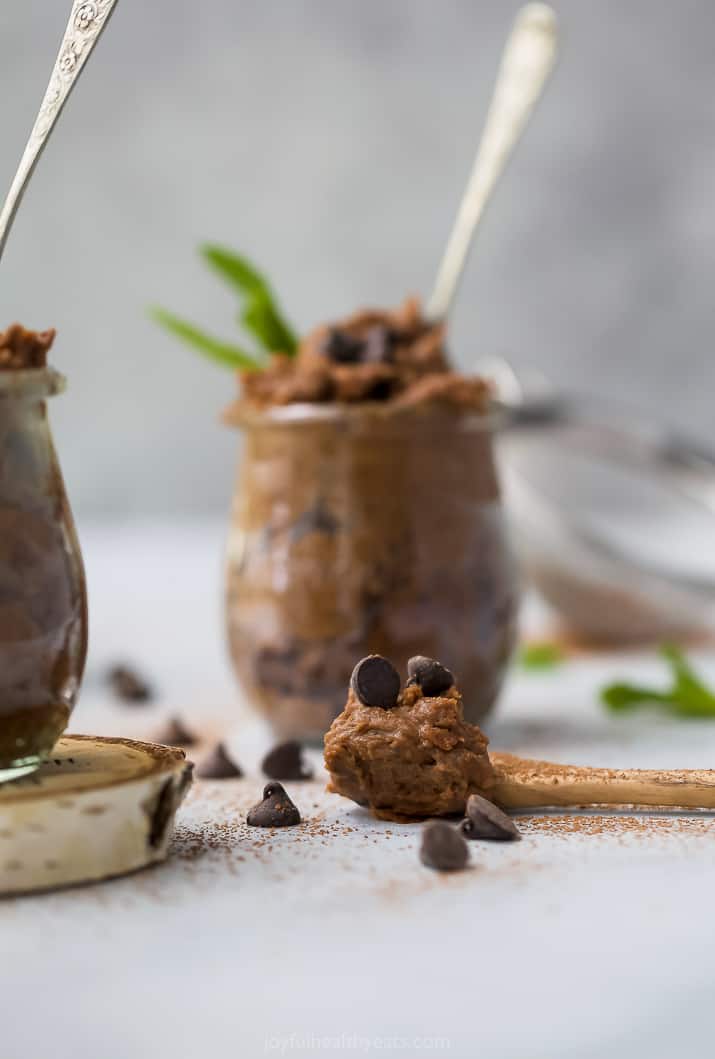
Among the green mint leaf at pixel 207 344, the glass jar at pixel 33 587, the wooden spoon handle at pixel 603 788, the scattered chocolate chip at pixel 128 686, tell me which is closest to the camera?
the glass jar at pixel 33 587

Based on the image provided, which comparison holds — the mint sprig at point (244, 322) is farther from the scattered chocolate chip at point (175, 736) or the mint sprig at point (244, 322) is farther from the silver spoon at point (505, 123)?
the scattered chocolate chip at point (175, 736)

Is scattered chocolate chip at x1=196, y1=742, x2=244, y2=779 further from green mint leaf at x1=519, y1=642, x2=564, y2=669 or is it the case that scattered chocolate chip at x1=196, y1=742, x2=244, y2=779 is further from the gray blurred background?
the gray blurred background

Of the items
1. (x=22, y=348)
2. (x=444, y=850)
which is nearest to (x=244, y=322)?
(x=22, y=348)

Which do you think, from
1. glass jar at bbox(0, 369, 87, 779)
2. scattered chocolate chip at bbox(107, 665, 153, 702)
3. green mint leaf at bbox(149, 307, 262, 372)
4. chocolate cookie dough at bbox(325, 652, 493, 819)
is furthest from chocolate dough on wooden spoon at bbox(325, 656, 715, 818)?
scattered chocolate chip at bbox(107, 665, 153, 702)

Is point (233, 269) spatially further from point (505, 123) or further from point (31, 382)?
point (31, 382)

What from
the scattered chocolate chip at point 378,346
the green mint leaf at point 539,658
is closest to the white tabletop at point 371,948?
the scattered chocolate chip at point 378,346

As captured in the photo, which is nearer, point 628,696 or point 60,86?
point 60,86
